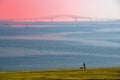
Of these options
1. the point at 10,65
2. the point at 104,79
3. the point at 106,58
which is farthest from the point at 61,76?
the point at 106,58

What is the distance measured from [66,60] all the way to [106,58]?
17840mm

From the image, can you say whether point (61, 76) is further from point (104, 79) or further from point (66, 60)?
point (66, 60)

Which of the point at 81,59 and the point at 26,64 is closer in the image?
the point at 26,64

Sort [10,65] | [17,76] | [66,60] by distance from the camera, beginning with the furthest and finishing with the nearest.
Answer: [66,60], [10,65], [17,76]

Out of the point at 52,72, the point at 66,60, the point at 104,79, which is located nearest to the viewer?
the point at 104,79

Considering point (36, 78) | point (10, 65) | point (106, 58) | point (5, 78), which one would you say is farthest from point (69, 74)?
point (106, 58)

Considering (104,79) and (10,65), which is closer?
(104,79)

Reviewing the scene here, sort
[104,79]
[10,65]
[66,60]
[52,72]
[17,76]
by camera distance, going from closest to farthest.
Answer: [104,79]
[17,76]
[52,72]
[10,65]
[66,60]

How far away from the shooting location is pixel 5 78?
100 feet

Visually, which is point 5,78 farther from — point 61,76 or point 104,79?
point 104,79

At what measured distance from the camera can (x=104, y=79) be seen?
29.4 meters

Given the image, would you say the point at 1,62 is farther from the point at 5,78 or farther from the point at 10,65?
the point at 5,78

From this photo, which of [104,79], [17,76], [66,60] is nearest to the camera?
[104,79]

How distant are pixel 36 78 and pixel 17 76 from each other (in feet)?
8.08
